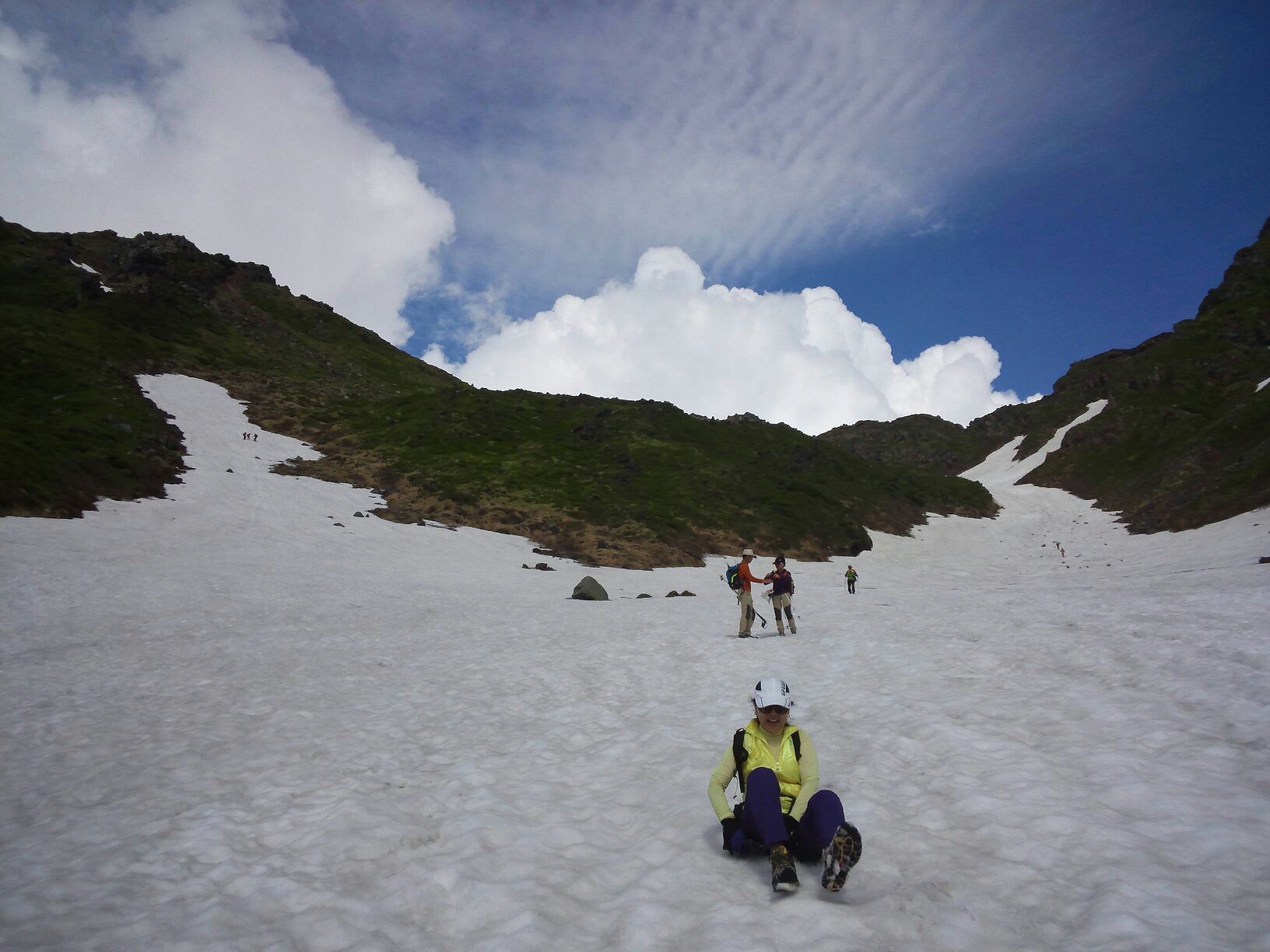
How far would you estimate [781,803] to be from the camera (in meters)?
7.05

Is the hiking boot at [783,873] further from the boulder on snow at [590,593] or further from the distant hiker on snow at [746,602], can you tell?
the boulder on snow at [590,593]

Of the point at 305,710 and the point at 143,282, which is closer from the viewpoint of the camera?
the point at 305,710

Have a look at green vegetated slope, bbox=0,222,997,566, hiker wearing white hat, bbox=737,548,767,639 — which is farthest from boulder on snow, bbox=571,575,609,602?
green vegetated slope, bbox=0,222,997,566

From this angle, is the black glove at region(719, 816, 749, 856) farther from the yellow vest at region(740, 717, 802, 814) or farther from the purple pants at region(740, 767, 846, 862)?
the yellow vest at region(740, 717, 802, 814)

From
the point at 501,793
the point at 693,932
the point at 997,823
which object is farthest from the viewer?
the point at 501,793

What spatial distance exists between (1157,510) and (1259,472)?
1364 cm

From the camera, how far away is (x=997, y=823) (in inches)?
306

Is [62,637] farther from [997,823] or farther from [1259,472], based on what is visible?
[1259,472]

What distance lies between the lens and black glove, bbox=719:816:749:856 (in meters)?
7.21

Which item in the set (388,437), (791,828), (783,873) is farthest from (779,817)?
(388,437)

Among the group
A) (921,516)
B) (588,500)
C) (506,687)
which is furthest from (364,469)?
(921,516)

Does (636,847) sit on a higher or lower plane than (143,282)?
lower

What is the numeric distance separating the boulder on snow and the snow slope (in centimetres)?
940

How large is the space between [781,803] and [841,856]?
93 cm
